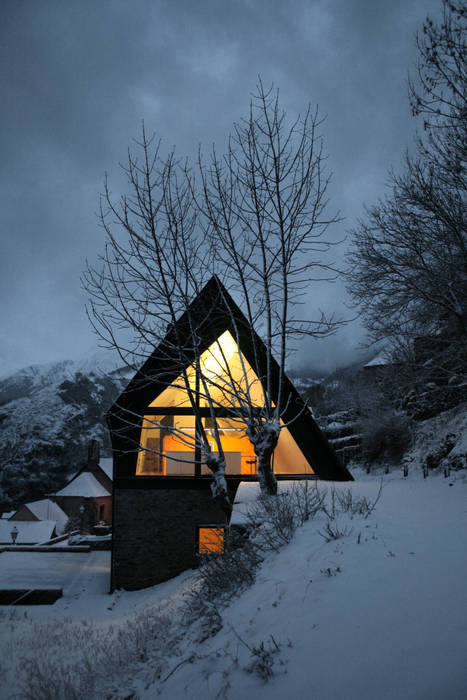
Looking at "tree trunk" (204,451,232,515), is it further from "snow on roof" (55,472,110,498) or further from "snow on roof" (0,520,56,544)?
"snow on roof" (55,472,110,498)

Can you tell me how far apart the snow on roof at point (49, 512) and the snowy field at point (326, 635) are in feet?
105

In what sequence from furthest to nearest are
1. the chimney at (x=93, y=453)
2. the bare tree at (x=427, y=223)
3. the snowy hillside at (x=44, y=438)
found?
1. the snowy hillside at (x=44, y=438)
2. the chimney at (x=93, y=453)
3. the bare tree at (x=427, y=223)

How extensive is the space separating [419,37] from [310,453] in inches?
343

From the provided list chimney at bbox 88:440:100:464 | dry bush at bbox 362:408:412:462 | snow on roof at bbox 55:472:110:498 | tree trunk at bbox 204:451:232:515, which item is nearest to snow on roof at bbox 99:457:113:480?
chimney at bbox 88:440:100:464

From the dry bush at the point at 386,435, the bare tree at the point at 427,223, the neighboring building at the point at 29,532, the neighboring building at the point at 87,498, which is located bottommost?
the neighboring building at the point at 29,532

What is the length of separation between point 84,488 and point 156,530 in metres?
28.1

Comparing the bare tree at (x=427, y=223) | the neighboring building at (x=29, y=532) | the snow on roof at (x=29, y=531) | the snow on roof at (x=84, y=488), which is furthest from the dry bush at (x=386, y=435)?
the snow on roof at (x=84, y=488)

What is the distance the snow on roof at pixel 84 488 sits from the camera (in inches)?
1355

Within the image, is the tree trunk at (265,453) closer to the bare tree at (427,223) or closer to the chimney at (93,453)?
the bare tree at (427,223)

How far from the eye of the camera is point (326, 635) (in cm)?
218

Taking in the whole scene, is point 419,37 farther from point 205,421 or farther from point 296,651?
point 205,421

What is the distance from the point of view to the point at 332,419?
29.8 metres

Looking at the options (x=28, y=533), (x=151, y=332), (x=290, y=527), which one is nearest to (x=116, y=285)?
(x=151, y=332)

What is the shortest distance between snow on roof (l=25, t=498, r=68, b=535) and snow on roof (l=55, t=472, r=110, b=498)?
130cm
